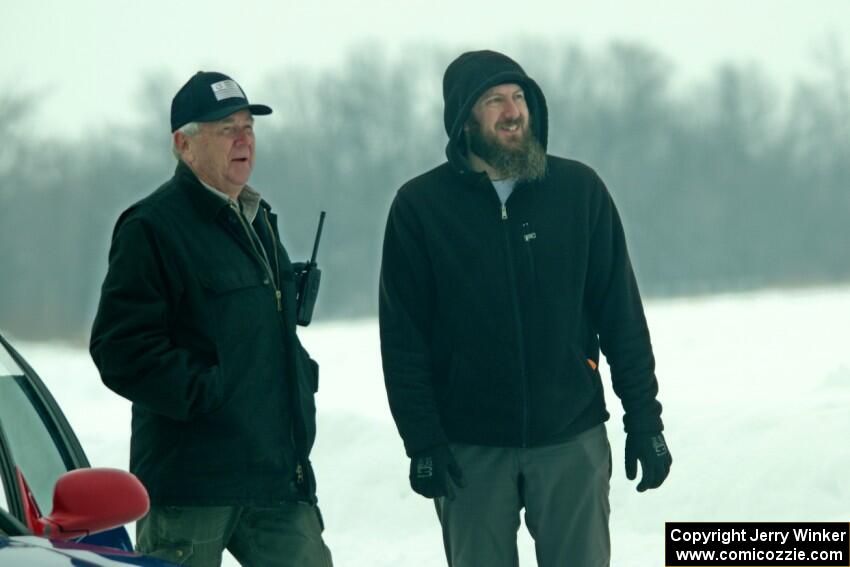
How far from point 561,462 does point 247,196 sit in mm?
1241

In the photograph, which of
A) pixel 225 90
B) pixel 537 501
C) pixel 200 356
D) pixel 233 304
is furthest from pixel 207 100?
pixel 537 501

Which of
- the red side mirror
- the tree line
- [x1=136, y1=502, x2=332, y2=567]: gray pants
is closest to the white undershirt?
[x1=136, y1=502, x2=332, y2=567]: gray pants

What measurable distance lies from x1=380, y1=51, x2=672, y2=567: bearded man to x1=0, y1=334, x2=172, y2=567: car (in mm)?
1398

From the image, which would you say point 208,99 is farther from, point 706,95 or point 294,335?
point 706,95

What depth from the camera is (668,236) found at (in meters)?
42.5

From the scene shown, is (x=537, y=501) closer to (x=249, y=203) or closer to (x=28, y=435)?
(x=249, y=203)

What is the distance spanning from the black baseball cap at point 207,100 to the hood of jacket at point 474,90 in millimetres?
761

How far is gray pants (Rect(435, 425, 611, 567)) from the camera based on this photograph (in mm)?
4508

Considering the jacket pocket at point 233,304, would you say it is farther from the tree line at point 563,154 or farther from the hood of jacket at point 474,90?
the tree line at point 563,154

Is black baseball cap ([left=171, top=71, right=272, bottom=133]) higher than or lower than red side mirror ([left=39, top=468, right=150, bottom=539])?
higher

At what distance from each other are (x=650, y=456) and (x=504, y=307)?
65cm

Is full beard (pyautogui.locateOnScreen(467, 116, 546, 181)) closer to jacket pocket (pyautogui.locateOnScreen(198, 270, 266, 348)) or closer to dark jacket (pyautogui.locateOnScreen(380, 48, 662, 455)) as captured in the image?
dark jacket (pyautogui.locateOnScreen(380, 48, 662, 455))

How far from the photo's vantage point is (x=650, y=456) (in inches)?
181

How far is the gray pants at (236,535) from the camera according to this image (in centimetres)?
387
